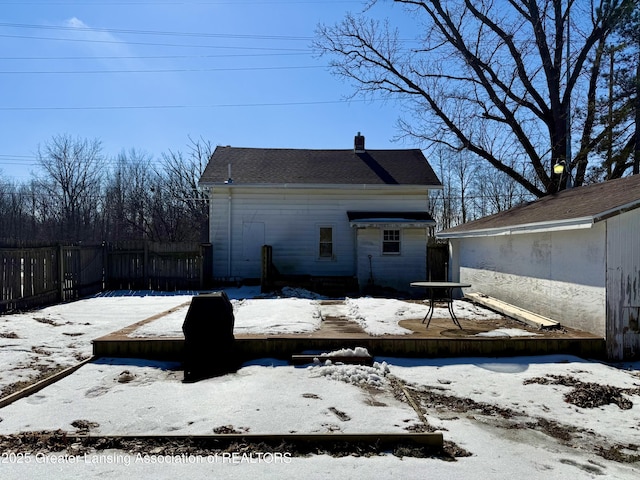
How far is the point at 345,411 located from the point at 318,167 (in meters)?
15.3

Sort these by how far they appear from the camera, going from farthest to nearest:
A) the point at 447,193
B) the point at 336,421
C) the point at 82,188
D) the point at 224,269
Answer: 1. the point at 447,193
2. the point at 82,188
3. the point at 224,269
4. the point at 336,421

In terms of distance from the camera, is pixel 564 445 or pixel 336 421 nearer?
pixel 564 445

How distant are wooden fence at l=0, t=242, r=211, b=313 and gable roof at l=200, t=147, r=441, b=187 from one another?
9.99 ft

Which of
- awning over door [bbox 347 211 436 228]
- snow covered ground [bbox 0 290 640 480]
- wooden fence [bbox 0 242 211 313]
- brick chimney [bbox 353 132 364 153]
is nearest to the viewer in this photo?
snow covered ground [bbox 0 290 640 480]

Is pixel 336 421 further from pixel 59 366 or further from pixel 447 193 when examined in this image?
pixel 447 193

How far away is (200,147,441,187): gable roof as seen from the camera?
57.5ft

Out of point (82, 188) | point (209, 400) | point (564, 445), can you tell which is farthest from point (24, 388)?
point (82, 188)

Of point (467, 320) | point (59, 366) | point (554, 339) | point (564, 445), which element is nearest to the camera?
point (564, 445)

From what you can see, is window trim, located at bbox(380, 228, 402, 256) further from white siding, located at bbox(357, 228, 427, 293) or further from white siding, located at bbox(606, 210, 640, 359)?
white siding, located at bbox(606, 210, 640, 359)

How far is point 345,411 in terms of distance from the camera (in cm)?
430

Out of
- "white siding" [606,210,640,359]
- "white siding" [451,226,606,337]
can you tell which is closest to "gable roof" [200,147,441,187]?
"white siding" [451,226,606,337]

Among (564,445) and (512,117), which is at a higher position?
(512,117)

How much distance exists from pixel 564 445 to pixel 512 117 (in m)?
17.3

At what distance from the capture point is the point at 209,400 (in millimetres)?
4629
